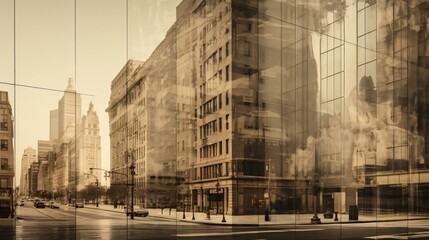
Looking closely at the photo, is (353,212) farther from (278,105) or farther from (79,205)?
(79,205)

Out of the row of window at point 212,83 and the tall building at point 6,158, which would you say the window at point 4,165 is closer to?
the tall building at point 6,158

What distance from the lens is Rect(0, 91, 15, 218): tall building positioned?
14383 mm

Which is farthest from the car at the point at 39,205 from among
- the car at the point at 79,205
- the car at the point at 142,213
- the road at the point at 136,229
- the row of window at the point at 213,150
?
the row of window at the point at 213,150

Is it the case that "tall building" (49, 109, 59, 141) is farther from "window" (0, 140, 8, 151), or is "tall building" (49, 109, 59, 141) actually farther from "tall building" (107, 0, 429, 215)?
"tall building" (107, 0, 429, 215)

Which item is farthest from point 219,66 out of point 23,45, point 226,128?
point 23,45

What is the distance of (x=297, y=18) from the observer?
2425 centimetres

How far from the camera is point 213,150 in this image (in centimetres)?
2348

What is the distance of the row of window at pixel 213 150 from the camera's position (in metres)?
23.2

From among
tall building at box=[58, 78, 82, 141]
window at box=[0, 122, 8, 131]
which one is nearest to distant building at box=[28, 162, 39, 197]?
tall building at box=[58, 78, 82, 141]

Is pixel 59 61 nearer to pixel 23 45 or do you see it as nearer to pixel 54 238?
pixel 23 45

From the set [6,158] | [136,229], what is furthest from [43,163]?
[136,229]

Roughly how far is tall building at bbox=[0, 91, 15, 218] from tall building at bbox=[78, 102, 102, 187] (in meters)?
2.17

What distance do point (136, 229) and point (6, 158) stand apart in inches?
202

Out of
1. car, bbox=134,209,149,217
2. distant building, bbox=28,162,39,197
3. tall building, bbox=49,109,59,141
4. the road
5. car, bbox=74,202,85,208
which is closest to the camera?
the road
